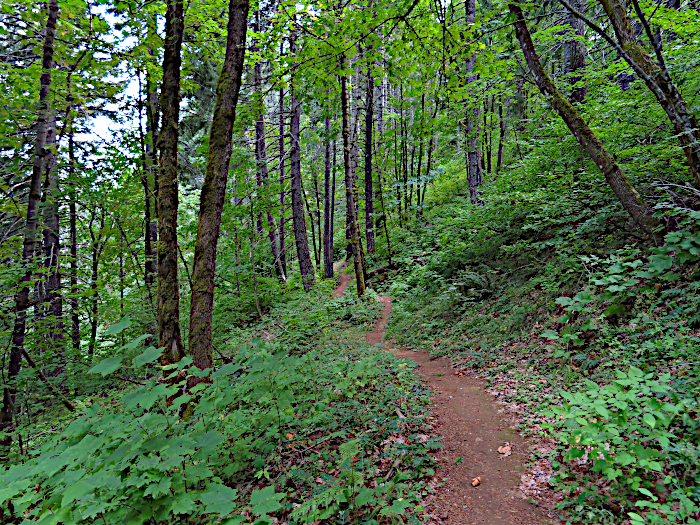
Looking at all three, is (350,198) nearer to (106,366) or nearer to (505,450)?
(505,450)

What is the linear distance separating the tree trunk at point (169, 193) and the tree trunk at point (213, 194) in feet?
1.30

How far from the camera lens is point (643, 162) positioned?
6.57 m

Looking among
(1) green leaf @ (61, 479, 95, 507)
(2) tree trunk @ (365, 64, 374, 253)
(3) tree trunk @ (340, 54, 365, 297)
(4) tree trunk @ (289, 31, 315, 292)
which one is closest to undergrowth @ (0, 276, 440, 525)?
(1) green leaf @ (61, 479, 95, 507)

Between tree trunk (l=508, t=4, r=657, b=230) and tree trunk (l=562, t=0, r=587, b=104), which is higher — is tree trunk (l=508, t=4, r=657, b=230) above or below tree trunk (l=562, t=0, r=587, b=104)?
below

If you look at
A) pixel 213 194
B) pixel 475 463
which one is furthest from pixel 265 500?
pixel 213 194

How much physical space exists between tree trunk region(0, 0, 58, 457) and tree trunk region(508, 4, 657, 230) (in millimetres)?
8320

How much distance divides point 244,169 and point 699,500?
1174 centimetres

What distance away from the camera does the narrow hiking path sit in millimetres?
2873

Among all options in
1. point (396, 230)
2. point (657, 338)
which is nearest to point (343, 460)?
point (657, 338)

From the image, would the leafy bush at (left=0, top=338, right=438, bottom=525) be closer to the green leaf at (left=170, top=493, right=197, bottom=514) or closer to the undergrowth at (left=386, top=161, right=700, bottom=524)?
the green leaf at (left=170, top=493, right=197, bottom=514)

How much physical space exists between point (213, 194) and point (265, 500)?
3974mm

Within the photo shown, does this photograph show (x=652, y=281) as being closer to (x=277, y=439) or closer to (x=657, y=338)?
(x=657, y=338)

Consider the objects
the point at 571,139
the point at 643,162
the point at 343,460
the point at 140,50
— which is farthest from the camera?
the point at 571,139

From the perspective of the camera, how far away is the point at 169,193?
16.5 feet
